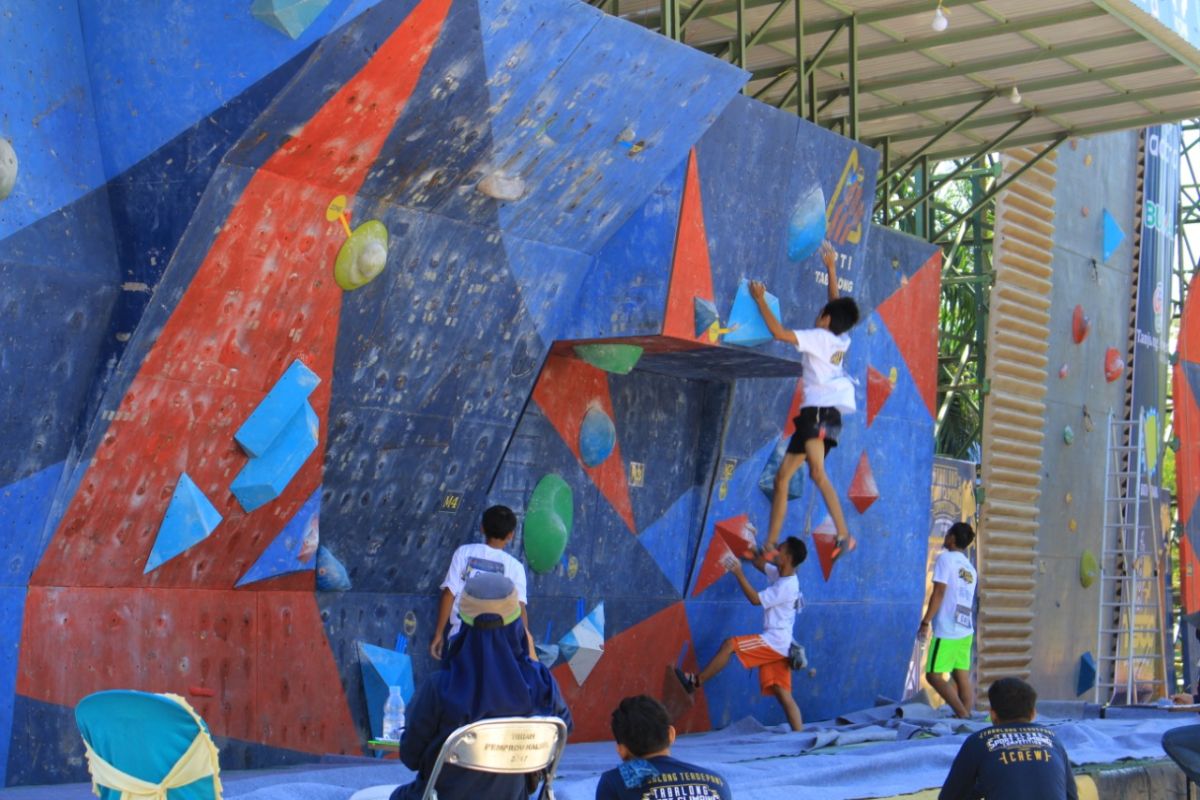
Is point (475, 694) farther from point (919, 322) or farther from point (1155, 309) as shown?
point (1155, 309)

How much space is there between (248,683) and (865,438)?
5.76 m

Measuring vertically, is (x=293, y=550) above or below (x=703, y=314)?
below

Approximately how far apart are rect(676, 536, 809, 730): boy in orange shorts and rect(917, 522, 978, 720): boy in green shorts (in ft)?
4.12

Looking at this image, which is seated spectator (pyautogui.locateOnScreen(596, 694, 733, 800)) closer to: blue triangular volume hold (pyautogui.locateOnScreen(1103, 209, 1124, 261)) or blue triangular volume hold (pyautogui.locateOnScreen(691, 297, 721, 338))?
blue triangular volume hold (pyautogui.locateOnScreen(691, 297, 721, 338))

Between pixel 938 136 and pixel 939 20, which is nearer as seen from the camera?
pixel 939 20

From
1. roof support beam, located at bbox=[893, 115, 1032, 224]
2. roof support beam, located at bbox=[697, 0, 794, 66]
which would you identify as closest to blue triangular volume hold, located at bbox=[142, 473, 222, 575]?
roof support beam, located at bbox=[697, 0, 794, 66]

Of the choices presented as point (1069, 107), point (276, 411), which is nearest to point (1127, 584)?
point (1069, 107)

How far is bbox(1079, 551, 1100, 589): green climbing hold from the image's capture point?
1677 centimetres

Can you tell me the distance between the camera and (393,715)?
8.62m

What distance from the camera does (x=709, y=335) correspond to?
938 cm

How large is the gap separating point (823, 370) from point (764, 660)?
1992mm

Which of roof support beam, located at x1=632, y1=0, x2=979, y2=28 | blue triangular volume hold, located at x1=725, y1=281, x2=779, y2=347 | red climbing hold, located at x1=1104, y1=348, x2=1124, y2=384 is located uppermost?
roof support beam, located at x1=632, y1=0, x2=979, y2=28

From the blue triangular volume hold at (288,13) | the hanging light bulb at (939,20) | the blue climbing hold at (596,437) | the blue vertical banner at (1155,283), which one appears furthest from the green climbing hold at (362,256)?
the blue vertical banner at (1155,283)

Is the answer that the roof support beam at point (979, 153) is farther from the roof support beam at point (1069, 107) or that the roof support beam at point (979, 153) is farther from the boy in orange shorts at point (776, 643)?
the boy in orange shorts at point (776, 643)
